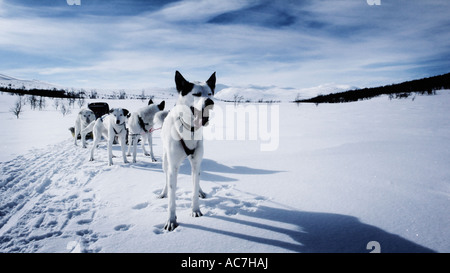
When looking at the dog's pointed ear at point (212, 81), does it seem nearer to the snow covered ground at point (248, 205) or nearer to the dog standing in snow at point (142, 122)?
the snow covered ground at point (248, 205)

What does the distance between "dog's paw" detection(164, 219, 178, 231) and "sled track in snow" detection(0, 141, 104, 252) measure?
3.19 ft

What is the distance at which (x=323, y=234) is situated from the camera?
104 inches

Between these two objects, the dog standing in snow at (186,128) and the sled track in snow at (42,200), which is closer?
the dog standing in snow at (186,128)

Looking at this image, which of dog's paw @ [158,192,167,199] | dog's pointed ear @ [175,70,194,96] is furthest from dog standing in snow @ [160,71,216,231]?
dog's paw @ [158,192,167,199]

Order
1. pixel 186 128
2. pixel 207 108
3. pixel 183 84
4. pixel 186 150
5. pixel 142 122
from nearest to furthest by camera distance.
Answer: pixel 207 108 < pixel 183 84 < pixel 186 128 < pixel 186 150 < pixel 142 122

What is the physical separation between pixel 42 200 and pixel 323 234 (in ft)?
15.6

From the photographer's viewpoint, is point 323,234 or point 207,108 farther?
point 323,234

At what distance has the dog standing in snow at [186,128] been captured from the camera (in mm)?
2461

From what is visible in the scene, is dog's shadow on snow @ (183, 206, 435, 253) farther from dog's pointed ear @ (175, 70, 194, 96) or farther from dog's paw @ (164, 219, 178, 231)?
dog's pointed ear @ (175, 70, 194, 96)

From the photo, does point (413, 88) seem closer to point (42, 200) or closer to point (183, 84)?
point (183, 84)

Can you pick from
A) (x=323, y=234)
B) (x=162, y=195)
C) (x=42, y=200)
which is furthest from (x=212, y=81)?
(x=42, y=200)

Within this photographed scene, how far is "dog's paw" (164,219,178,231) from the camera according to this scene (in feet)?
9.22

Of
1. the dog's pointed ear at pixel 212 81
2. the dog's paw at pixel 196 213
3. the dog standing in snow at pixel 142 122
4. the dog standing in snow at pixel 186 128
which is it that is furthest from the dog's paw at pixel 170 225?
the dog standing in snow at pixel 142 122

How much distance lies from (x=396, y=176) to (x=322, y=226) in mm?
2684
